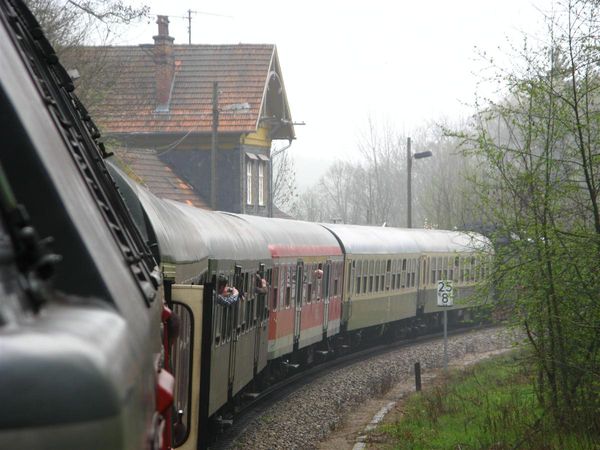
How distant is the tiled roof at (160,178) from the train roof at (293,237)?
13.7 m

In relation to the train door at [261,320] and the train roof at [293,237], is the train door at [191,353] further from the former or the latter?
the train roof at [293,237]

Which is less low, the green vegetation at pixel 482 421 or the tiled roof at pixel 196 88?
the tiled roof at pixel 196 88

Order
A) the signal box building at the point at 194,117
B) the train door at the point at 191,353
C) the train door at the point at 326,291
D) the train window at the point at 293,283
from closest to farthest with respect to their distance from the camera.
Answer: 1. the train door at the point at 191,353
2. the train window at the point at 293,283
3. the train door at the point at 326,291
4. the signal box building at the point at 194,117

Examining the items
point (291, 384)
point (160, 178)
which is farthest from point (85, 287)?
point (160, 178)

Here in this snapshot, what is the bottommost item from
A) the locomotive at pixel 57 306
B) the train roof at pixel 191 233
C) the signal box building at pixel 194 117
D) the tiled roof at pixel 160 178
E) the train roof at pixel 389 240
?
the locomotive at pixel 57 306

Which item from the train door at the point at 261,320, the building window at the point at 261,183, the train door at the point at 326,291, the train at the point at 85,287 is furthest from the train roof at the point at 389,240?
the train at the point at 85,287

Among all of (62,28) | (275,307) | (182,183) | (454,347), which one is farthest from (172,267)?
(182,183)

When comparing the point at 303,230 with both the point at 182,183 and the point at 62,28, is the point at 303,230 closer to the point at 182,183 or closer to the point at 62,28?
the point at 62,28

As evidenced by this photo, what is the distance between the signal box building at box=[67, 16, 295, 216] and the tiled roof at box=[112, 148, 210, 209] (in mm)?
45

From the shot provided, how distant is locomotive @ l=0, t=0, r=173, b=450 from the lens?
1.38 meters

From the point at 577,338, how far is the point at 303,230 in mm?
12752

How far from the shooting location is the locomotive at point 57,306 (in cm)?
138

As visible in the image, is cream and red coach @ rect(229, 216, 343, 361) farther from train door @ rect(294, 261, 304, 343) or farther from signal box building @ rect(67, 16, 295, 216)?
signal box building @ rect(67, 16, 295, 216)

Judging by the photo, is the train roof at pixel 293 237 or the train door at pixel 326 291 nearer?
the train roof at pixel 293 237
